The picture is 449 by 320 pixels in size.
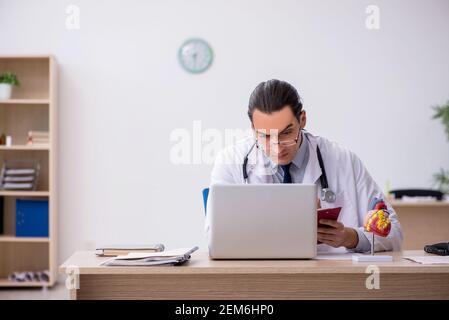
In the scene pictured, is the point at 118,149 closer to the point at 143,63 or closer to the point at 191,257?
the point at 143,63

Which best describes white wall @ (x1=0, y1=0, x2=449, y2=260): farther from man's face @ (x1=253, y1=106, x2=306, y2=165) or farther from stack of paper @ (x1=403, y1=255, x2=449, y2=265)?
stack of paper @ (x1=403, y1=255, x2=449, y2=265)

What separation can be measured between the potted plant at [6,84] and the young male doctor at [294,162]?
9.88 feet

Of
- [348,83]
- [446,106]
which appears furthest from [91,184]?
[446,106]

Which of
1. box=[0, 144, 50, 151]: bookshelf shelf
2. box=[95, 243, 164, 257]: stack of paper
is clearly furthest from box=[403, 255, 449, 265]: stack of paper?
box=[0, 144, 50, 151]: bookshelf shelf

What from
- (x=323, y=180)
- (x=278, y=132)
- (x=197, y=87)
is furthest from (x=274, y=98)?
(x=197, y=87)

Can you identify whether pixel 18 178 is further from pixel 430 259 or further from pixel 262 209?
pixel 430 259

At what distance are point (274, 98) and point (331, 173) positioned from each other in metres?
0.42

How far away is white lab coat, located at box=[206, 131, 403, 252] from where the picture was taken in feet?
8.57

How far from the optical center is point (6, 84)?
5148mm

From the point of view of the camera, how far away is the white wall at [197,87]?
527cm

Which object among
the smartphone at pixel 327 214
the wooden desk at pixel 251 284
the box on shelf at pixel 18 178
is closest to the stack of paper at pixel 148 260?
the wooden desk at pixel 251 284
